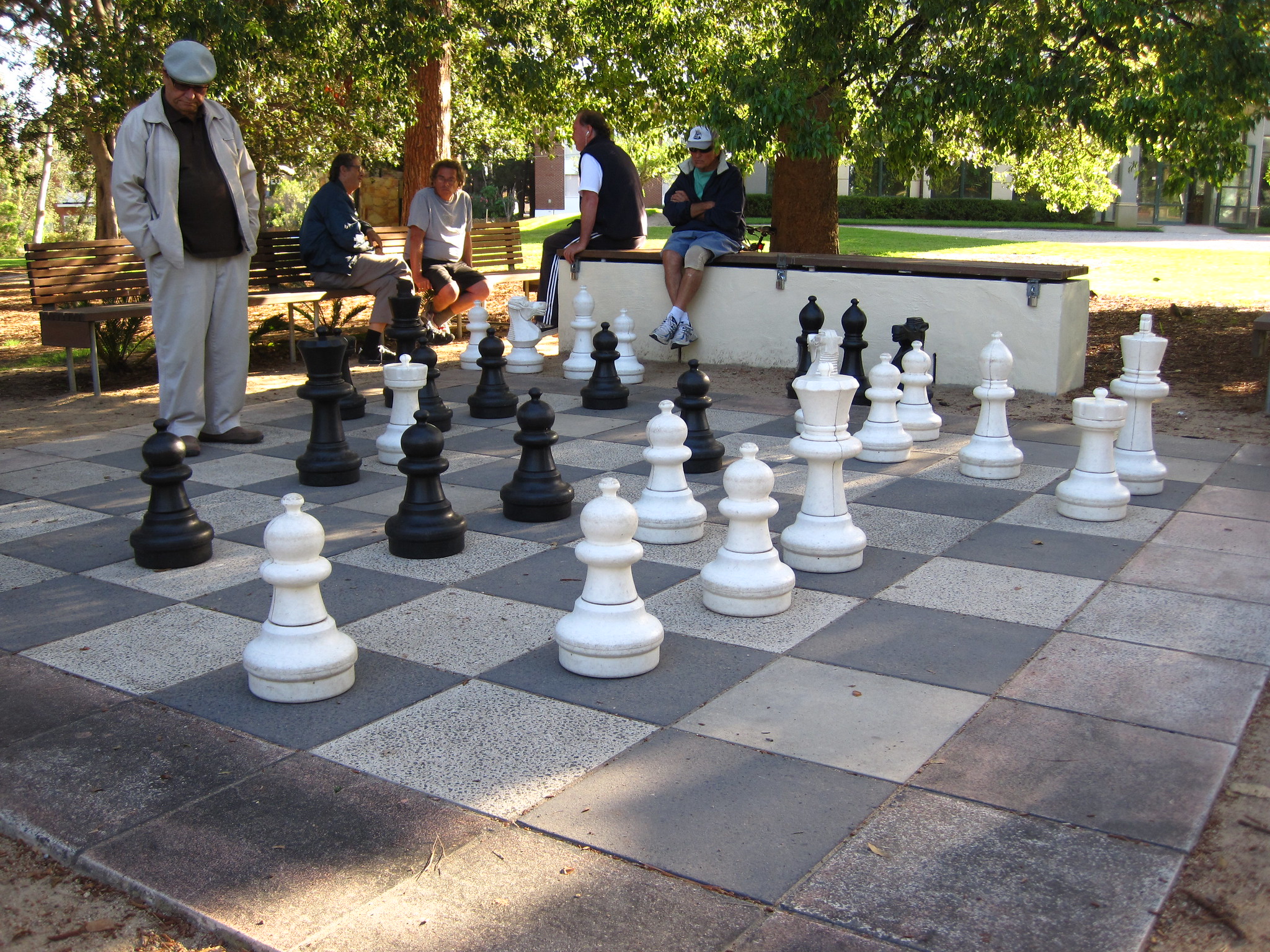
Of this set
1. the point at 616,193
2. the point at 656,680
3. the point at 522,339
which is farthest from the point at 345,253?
the point at 656,680

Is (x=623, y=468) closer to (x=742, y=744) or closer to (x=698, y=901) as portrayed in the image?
(x=742, y=744)

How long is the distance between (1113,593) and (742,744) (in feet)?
5.87

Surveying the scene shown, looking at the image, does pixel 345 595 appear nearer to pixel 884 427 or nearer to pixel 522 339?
pixel 884 427

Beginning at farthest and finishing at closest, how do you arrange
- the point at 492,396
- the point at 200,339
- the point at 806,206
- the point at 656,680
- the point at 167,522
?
the point at 806,206 < the point at 492,396 < the point at 200,339 < the point at 167,522 < the point at 656,680

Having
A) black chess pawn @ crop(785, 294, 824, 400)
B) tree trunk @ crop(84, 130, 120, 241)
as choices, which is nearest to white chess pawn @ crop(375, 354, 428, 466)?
black chess pawn @ crop(785, 294, 824, 400)

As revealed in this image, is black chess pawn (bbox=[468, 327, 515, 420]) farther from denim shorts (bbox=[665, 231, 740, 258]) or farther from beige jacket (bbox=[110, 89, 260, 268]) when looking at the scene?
denim shorts (bbox=[665, 231, 740, 258])

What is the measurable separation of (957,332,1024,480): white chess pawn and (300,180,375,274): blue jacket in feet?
17.3

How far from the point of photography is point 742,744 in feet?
9.53

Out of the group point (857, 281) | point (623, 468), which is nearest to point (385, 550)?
point (623, 468)

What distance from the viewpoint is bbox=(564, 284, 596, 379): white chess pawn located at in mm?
8344

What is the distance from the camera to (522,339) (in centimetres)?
862

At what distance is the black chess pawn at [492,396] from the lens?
6.89 metres

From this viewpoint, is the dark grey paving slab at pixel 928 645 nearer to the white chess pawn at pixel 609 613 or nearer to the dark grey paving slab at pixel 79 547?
the white chess pawn at pixel 609 613

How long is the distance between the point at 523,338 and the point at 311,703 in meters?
5.66
